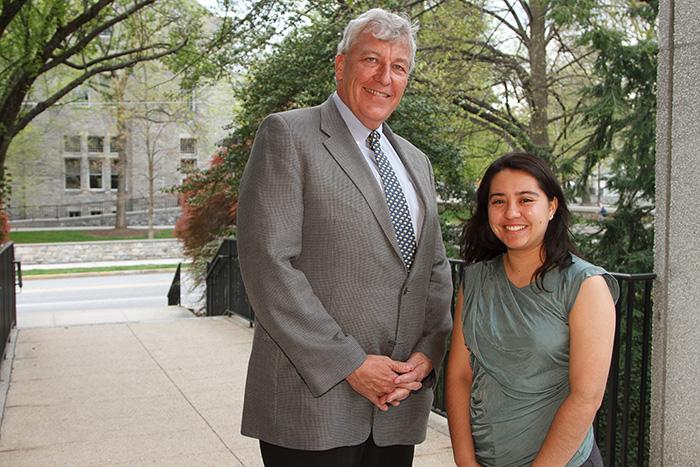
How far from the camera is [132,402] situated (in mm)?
5352

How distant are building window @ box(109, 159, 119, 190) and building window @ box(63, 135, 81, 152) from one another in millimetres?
1615

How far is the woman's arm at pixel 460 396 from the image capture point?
210 cm

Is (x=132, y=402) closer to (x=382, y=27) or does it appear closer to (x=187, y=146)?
(x=382, y=27)

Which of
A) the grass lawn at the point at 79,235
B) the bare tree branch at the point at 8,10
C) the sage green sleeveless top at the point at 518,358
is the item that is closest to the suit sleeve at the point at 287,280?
the sage green sleeveless top at the point at 518,358

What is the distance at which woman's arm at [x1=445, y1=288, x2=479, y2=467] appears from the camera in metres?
2.10

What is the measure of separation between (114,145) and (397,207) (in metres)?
34.6

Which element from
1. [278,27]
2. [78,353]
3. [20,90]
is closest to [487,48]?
[278,27]

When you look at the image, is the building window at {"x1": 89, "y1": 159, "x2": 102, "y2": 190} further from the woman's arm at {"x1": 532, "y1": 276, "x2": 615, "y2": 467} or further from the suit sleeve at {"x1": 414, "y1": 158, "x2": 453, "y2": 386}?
the woman's arm at {"x1": 532, "y1": 276, "x2": 615, "y2": 467}

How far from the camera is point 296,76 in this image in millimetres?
9570

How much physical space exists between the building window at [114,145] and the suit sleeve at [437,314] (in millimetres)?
33002

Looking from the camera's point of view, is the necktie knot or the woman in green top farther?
the necktie knot

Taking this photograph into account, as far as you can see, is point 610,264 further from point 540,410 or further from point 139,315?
point 139,315

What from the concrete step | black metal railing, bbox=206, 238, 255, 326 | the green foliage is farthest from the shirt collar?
the concrete step

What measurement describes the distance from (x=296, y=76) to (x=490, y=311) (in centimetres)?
791
